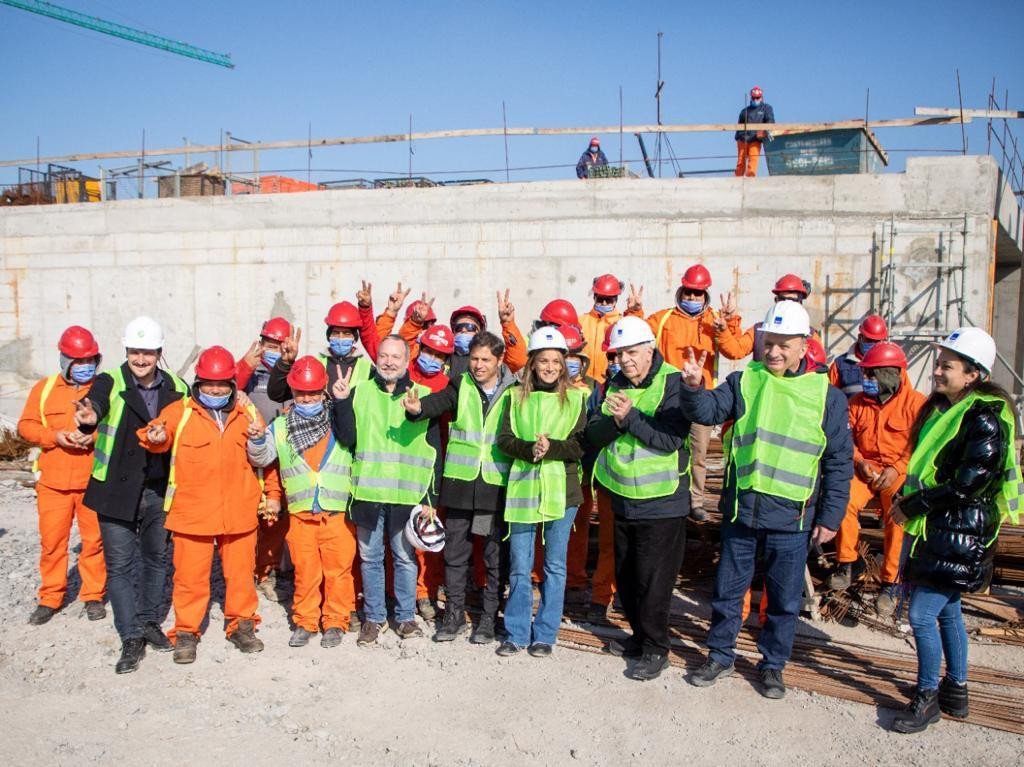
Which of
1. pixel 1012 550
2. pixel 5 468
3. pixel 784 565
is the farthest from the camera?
pixel 5 468

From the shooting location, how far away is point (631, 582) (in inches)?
203

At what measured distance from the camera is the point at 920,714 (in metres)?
4.32

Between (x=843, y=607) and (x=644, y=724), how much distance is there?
221cm

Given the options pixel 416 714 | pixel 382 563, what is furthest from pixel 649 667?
pixel 382 563

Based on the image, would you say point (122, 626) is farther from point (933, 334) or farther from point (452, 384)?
point (933, 334)

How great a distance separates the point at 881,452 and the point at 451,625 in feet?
10.8

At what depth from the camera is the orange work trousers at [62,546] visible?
19.3 ft

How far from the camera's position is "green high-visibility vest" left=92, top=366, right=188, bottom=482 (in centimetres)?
524

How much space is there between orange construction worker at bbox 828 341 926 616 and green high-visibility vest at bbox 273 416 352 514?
11.5 ft

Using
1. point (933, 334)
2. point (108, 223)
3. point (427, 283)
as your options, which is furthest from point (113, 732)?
point (108, 223)

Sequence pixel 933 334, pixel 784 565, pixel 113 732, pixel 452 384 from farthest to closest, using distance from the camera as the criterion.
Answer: pixel 933 334, pixel 452 384, pixel 784 565, pixel 113 732

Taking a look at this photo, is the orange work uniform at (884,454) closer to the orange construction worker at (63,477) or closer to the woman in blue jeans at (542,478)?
the woman in blue jeans at (542,478)

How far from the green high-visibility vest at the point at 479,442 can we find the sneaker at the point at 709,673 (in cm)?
161

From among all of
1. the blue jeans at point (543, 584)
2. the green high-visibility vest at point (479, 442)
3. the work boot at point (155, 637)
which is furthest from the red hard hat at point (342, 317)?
the work boot at point (155, 637)
